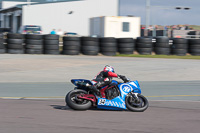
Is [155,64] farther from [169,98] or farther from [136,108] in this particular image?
[136,108]

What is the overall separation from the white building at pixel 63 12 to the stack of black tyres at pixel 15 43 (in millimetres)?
22746

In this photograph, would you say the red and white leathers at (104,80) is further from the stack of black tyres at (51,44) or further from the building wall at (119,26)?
the building wall at (119,26)

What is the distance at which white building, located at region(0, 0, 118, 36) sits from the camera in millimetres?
45312

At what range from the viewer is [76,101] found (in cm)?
803

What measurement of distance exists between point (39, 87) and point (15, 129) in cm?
625

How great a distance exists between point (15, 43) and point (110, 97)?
15398 millimetres

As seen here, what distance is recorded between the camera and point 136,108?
26.7ft

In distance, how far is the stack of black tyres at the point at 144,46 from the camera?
79.2 ft

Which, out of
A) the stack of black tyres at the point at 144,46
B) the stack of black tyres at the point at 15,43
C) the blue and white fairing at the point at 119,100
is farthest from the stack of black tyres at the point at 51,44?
the blue and white fairing at the point at 119,100

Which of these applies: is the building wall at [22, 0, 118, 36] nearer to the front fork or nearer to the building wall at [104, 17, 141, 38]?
the building wall at [104, 17, 141, 38]

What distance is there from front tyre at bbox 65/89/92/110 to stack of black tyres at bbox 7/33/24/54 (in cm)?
1509

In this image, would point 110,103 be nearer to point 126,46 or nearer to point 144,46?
point 126,46

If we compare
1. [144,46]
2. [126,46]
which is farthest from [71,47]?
[144,46]

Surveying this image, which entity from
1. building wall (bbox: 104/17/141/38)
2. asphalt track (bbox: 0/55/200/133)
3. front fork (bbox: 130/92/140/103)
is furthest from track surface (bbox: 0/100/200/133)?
building wall (bbox: 104/17/141/38)
